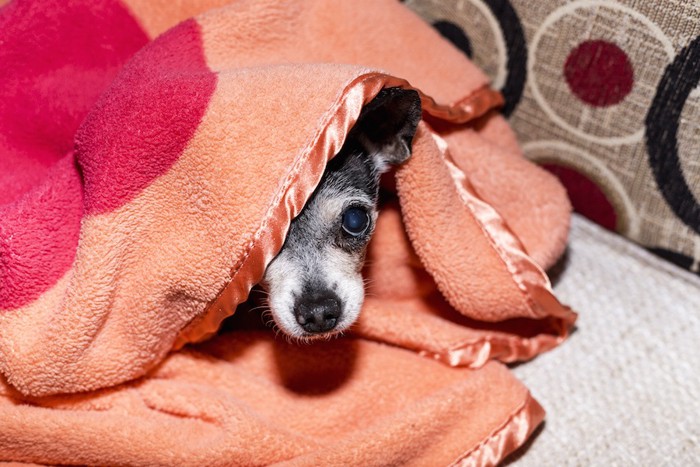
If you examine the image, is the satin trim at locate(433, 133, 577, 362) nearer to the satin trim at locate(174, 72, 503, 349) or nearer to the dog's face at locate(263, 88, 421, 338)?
the dog's face at locate(263, 88, 421, 338)

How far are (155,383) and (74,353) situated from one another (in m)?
0.19

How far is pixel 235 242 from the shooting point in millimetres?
1069

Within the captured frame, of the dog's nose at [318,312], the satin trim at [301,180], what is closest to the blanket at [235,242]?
the satin trim at [301,180]

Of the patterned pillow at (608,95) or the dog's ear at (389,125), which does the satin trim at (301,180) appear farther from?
the patterned pillow at (608,95)

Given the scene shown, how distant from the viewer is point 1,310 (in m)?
1.12

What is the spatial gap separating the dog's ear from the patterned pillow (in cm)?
48

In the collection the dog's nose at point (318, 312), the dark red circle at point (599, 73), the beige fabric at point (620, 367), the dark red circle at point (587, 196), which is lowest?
the beige fabric at point (620, 367)

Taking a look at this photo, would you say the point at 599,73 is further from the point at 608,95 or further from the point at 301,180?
the point at 301,180

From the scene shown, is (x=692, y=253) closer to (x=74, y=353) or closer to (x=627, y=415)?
(x=627, y=415)

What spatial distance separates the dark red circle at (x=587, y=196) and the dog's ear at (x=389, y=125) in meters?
0.52

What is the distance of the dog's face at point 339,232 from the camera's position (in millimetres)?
1179

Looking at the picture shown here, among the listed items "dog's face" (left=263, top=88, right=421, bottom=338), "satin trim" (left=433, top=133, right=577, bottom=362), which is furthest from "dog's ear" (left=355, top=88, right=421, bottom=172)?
"satin trim" (left=433, top=133, right=577, bottom=362)

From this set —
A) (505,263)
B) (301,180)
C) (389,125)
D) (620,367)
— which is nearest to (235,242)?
(301,180)

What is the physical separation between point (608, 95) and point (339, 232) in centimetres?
68
